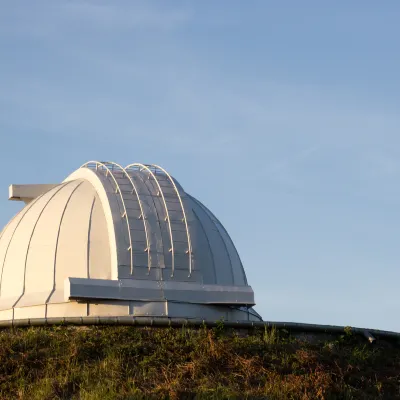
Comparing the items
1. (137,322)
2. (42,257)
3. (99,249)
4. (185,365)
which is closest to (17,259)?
(42,257)

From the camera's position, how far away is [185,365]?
19078 mm

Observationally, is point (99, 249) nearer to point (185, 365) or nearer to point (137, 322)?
point (137, 322)

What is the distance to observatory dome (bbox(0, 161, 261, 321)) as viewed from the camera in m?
22.1

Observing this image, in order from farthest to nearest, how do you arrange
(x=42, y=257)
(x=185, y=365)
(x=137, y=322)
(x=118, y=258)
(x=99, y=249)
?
(x=42, y=257)
(x=99, y=249)
(x=118, y=258)
(x=137, y=322)
(x=185, y=365)

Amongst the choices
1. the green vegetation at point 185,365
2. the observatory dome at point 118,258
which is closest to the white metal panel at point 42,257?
the observatory dome at point 118,258

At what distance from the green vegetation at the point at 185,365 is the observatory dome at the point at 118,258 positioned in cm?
138

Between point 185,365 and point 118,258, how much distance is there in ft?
13.2

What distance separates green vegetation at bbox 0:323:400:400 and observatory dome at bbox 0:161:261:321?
4.54 ft

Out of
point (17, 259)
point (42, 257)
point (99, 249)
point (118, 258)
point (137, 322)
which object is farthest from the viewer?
point (17, 259)

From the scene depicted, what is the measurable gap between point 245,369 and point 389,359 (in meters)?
4.04

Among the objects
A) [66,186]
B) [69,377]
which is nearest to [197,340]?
[69,377]

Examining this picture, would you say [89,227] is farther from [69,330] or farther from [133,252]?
[69,330]

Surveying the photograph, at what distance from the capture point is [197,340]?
2028cm

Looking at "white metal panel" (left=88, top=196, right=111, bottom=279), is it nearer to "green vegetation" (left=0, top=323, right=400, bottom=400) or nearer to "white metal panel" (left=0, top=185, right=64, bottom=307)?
"white metal panel" (left=0, top=185, right=64, bottom=307)
